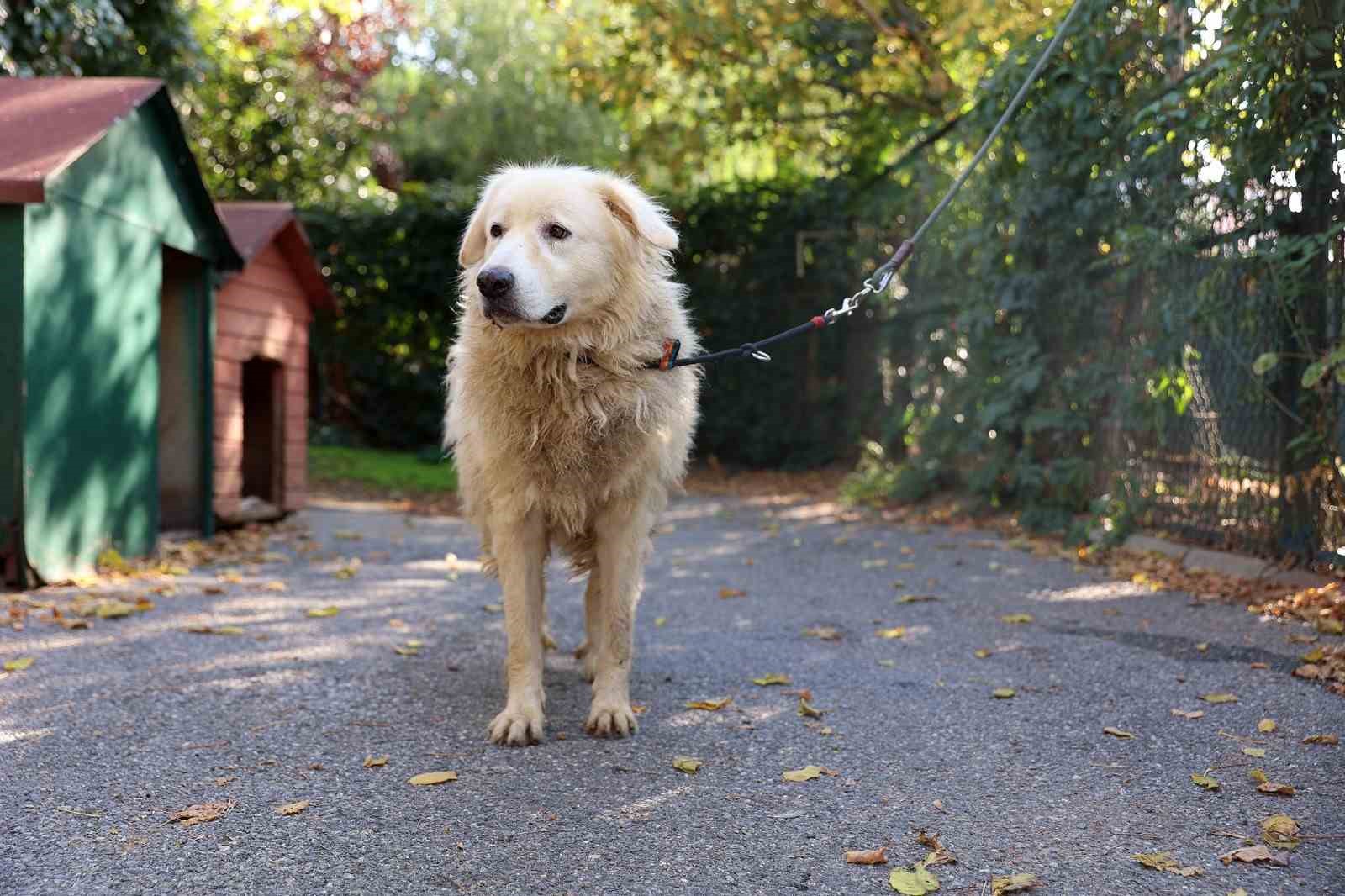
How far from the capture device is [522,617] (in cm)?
365

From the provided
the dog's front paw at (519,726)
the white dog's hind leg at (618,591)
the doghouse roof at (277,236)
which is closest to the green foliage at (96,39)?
the doghouse roof at (277,236)

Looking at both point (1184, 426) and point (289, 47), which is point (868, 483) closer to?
point (1184, 426)

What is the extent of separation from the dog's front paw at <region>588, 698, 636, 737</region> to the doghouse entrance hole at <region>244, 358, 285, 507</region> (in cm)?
609

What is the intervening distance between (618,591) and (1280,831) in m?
1.96

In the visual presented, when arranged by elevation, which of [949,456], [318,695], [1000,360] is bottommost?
[318,695]

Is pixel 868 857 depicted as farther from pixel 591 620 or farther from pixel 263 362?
pixel 263 362

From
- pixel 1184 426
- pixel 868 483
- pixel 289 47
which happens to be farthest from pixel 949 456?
pixel 289 47

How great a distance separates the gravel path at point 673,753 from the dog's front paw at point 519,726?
3.7 inches

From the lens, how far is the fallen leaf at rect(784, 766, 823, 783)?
310 cm

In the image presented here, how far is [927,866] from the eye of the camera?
97.7 inches

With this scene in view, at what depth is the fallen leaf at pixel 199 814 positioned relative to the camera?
2.73 m

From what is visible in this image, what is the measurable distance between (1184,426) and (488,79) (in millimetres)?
17483

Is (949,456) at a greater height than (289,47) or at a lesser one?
lesser

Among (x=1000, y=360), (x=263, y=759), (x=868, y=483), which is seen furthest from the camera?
(x=868, y=483)
